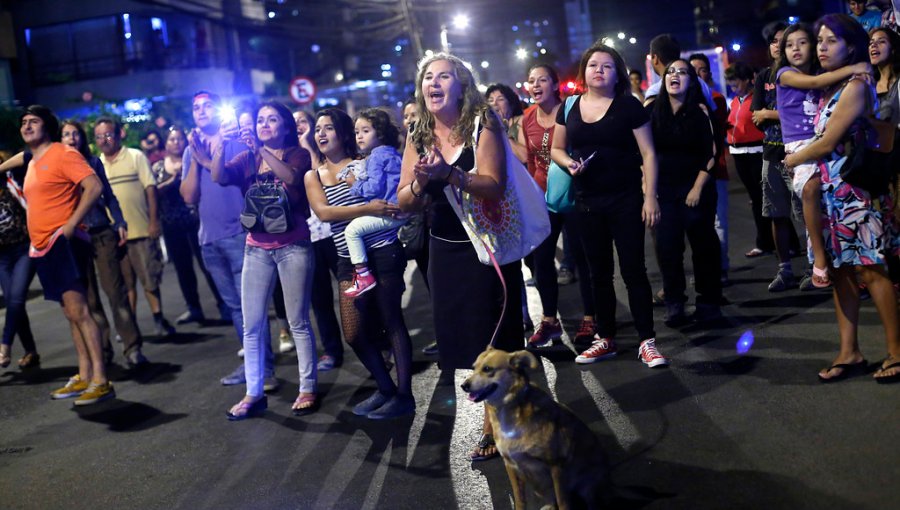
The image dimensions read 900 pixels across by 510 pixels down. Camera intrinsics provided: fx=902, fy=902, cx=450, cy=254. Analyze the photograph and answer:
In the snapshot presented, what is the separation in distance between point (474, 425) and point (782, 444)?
6.12 ft

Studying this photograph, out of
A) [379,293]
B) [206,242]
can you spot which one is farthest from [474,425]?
[206,242]

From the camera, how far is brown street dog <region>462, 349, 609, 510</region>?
3.90 m

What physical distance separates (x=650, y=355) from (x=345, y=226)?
7.45ft

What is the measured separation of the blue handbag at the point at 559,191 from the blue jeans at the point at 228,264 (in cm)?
264

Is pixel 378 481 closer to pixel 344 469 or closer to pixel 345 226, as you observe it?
pixel 344 469

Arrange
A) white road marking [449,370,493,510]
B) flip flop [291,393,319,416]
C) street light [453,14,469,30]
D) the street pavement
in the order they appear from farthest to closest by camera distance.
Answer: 1. street light [453,14,469,30]
2. flip flop [291,393,319,416]
3. white road marking [449,370,493,510]
4. the street pavement

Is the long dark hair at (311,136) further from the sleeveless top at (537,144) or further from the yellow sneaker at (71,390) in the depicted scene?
the yellow sneaker at (71,390)

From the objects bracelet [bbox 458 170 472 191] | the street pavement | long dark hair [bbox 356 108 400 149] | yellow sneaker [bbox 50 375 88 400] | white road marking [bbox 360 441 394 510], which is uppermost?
long dark hair [bbox 356 108 400 149]

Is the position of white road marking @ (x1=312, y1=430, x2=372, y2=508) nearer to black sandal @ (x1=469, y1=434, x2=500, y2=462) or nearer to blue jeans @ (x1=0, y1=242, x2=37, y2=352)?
black sandal @ (x1=469, y1=434, x2=500, y2=462)

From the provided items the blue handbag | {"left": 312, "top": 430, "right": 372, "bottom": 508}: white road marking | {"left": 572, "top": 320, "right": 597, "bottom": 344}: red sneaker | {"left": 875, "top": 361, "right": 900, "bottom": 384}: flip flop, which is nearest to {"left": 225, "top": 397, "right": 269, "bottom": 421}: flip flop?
{"left": 312, "top": 430, "right": 372, "bottom": 508}: white road marking

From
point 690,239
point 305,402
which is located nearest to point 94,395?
point 305,402

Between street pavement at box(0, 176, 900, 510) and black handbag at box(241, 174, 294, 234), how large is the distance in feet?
4.42

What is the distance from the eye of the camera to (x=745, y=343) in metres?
6.43

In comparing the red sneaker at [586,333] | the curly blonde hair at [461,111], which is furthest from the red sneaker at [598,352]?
the curly blonde hair at [461,111]
